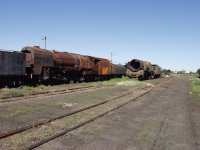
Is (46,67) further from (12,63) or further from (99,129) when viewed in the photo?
(99,129)

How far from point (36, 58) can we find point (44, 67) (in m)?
1.87

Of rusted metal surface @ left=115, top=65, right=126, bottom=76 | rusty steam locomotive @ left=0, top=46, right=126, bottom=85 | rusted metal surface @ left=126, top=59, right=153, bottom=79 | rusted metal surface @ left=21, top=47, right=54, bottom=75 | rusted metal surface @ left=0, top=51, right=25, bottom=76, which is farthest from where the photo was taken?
rusted metal surface @ left=115, top=65, right=126, bottom=76

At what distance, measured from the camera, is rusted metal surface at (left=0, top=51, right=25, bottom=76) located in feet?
80.1

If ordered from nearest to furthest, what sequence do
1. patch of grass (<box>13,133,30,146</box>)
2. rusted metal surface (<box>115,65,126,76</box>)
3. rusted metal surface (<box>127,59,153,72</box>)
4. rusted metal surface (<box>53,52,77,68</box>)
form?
1. patch of grass (<box>13,133,30,146</box>)
2. rusted metal surface (<box>53,52,77,68</box>)
3. rusted metal surface (<box>127,59,153,72</box>)
4. rusted metal surface (<box>115,65,126,76</box>)

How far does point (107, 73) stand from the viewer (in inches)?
1996

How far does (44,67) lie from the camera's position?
99.6 feet

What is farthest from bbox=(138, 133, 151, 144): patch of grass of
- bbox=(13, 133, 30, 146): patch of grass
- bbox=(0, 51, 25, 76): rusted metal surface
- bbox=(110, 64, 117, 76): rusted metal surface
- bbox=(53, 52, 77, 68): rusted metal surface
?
bbox=(110, 64, 117, 76): rusted metal surface

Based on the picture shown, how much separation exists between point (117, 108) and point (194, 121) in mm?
4096

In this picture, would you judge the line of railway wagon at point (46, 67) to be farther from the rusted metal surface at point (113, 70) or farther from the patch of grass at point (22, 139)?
the patch of grass at point (22, 139)

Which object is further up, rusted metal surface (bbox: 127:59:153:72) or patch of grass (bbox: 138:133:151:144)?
rusted metal surface (bbox: 127:59:153:72)

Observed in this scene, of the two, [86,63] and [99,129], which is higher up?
[86,63]

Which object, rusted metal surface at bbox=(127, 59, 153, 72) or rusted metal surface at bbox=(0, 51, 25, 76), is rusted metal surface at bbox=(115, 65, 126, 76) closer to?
rusted metal surface at bbox=(127, 59, 153, 72)

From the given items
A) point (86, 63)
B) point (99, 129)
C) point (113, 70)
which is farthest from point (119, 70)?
point (99, 129)

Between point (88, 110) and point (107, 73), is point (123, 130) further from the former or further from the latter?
point (107, 73)
